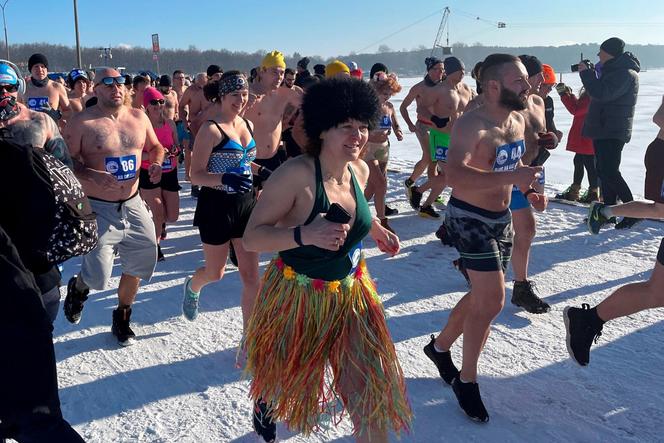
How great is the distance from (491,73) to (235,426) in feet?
7.95

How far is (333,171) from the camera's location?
2602 millimetres

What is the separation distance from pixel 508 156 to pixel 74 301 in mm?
3270

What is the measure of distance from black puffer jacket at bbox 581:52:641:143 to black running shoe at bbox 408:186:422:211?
2240 mm

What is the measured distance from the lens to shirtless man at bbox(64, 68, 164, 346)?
411cm

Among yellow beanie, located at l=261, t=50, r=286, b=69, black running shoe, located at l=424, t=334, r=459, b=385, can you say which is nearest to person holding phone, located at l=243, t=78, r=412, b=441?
black running shoe, located at l=424, t=334, r=459, b=385

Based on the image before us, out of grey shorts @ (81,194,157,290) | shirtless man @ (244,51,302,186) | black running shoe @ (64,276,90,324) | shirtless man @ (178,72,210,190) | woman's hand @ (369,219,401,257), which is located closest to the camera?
woman's hand @ (369,219,401,257)

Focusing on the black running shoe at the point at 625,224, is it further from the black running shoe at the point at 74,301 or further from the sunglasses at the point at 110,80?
the black running shoe at the point at 74,301

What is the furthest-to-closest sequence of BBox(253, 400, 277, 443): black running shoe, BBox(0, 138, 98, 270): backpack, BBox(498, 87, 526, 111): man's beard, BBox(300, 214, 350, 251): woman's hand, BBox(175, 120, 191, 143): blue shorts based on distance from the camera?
1. BBox(175, 120, 191, 143): blue shorts
2. BBox(498, 87, 526, 111): man's beard
3. BBox(253, 400, 277, 443): black running shoe
4. BBox(300, 214, 350, 251): woman's hand
5. BBox(0, 138, 98, 270): backpack

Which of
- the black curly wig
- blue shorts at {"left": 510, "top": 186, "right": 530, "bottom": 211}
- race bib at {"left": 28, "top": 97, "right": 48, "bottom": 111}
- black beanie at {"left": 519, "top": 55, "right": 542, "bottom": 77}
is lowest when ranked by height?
blue shorts at {"left": 510, "top": 186, "right": 530, "bottom": 211}

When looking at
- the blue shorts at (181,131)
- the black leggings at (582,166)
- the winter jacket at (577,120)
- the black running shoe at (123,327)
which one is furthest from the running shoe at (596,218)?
the blue shorts at (181,131)

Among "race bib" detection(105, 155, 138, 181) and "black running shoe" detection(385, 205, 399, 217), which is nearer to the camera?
"race bib" detection(105, 155, 138, 181)

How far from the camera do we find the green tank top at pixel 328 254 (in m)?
2.53

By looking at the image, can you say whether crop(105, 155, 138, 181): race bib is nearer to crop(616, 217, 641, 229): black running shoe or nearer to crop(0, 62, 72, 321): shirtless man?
crop(0, 62, 72, 321): shirtless man

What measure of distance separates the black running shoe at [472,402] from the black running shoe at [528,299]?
1633 millimetres
